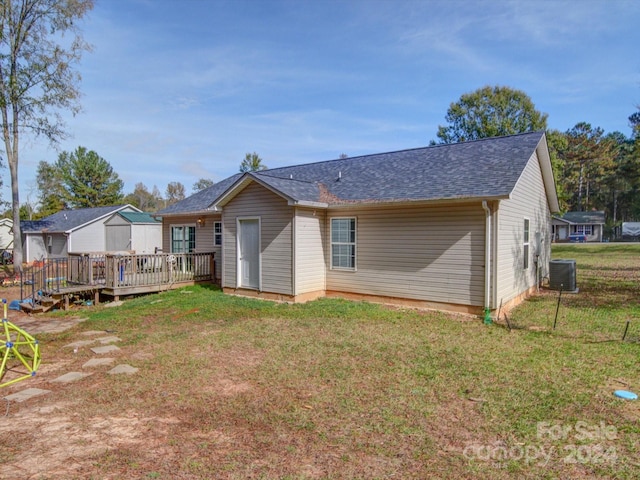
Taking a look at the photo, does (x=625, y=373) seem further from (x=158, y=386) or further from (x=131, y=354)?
(x=131, y=354)

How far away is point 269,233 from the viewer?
1066 cm

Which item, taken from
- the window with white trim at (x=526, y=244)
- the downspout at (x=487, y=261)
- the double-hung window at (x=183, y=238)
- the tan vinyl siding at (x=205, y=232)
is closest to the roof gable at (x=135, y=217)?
the double-hung window at (x=183, y=238)

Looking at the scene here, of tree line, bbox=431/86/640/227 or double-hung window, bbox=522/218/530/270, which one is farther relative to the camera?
tree line, bbox=431/86/640/227

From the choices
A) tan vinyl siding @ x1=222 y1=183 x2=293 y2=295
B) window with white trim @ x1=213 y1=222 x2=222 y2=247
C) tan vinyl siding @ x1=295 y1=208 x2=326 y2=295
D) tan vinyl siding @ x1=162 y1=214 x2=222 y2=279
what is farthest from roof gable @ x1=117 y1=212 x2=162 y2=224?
tan vinyl siding @ x1=295 y1=208 x2=326 y2=295

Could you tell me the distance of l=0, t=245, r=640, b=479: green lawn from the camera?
3166 millimetres

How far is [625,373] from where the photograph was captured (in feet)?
16.9

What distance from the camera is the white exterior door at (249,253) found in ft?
36.3

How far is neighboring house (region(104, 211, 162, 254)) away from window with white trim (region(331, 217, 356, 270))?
1689 cm

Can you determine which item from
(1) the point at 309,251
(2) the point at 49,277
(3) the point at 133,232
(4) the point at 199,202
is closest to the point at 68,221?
(3) the point at 133,232

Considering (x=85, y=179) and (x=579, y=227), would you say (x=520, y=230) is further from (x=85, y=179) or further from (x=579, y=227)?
(x=85, y=179)

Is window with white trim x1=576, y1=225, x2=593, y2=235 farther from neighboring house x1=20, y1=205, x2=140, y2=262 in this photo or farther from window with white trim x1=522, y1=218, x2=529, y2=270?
neighboring house x1=20, y1=205, x2=140, y2=262

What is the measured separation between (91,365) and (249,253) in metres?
5.96

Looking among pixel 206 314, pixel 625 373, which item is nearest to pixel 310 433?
pixel 625 373

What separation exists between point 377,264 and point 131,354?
6.13 m
